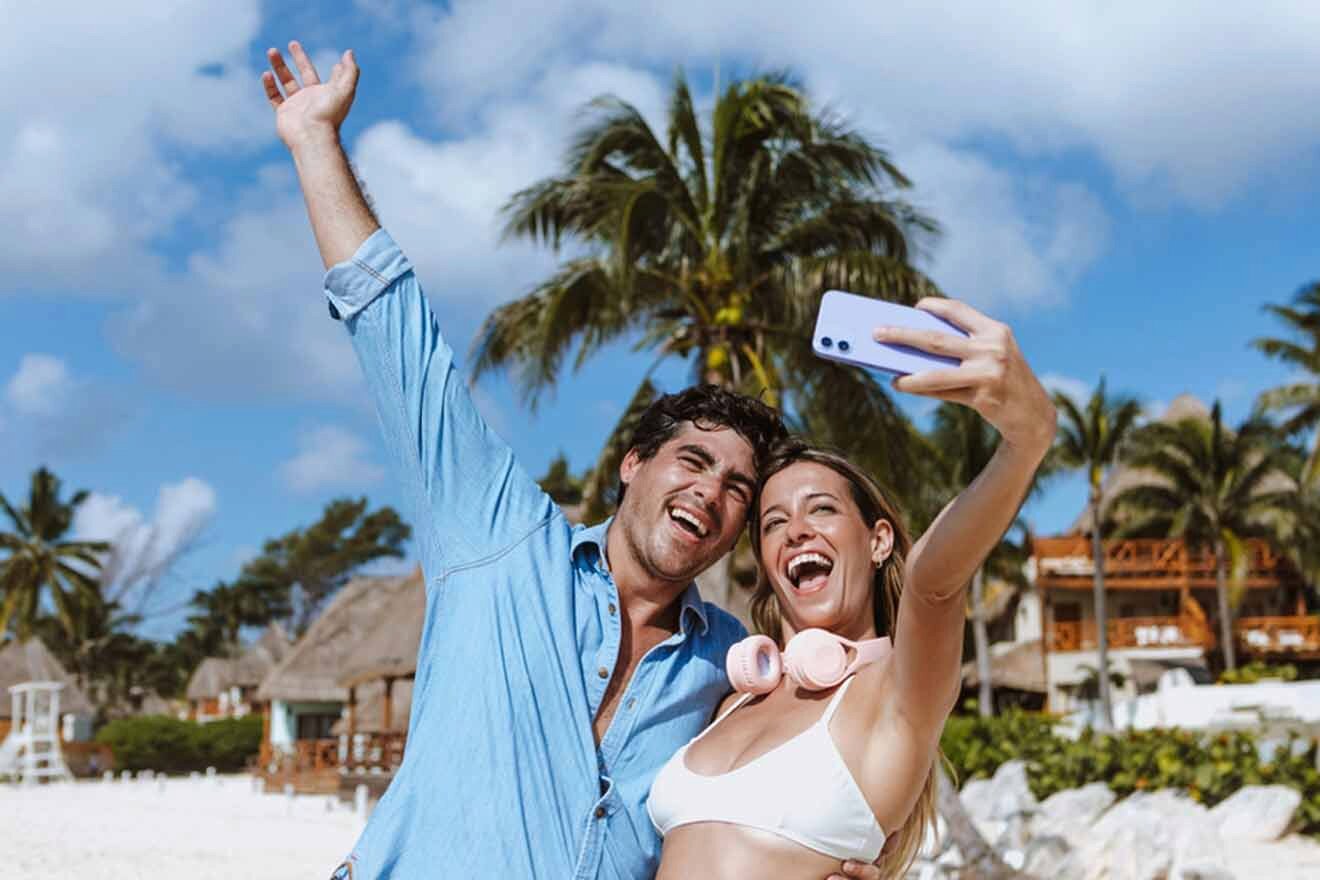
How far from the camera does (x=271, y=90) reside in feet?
9.98

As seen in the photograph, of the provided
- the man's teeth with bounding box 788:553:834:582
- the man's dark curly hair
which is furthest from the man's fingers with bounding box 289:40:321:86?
the man's teeth with bounding box 788:553:834:582

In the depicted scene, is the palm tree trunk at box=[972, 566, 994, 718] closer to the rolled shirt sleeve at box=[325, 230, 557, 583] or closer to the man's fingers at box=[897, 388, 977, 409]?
the rolled shirt sleeve at box=[325, 230, 557, 583]

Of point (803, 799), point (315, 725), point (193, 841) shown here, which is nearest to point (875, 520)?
point (803, 799)

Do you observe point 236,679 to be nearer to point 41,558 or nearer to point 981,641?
point 41,558

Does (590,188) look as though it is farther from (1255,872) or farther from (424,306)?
(424,306)

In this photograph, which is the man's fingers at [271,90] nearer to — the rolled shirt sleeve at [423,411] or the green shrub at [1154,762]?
the rolled shirt sleeve at [423,411]

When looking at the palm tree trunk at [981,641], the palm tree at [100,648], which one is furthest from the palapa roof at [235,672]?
the palm tree trunk at [981,641]

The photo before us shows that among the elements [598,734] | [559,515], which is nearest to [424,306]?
[559,515]

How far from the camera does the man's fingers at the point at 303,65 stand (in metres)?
3.03

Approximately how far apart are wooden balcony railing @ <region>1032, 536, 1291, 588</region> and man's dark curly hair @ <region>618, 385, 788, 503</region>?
38.6 m

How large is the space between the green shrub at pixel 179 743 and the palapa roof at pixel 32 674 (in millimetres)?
3131

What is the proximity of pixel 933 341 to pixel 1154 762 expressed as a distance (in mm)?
18515

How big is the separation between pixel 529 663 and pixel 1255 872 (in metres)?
12.6

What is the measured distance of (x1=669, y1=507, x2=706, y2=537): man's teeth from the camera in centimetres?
302
